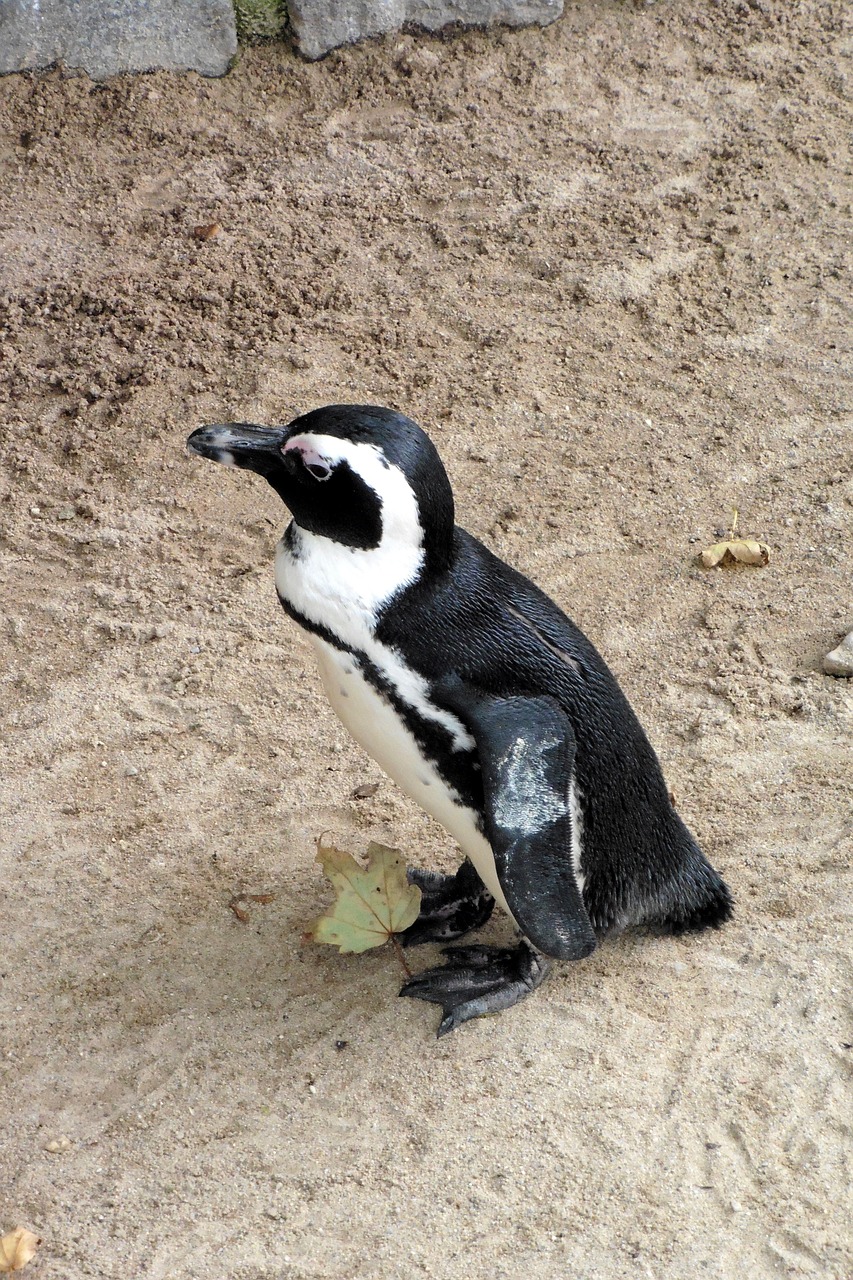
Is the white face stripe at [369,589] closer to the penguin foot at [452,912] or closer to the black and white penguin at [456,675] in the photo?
the black and white penguin at [456,675]

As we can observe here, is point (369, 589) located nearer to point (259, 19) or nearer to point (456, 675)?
point (456, 675)

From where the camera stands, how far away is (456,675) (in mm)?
2143

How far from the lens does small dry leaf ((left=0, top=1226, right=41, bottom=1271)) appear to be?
200 centimetres

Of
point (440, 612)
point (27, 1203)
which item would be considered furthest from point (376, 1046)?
point (440, 612)

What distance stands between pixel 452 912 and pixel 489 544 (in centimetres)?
127

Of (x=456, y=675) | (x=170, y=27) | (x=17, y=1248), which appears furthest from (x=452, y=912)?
(x=170, y=27)

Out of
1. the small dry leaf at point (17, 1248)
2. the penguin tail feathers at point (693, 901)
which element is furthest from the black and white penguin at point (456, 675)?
the small dry leaf at point (17, 1248)

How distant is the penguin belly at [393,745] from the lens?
2178 millimetres

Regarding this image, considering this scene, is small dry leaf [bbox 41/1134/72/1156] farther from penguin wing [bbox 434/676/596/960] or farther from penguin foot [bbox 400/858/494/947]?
penguin wing [bbox 434/676/596/960]

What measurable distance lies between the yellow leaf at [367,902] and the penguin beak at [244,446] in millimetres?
754

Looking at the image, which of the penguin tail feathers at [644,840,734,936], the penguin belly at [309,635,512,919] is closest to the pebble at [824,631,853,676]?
the penguin tail feathers at [644,840,734,936]

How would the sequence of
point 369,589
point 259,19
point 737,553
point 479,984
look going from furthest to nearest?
point 259,19, point 737,553, point 479,984, point 369,589

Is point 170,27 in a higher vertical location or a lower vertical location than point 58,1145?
higher

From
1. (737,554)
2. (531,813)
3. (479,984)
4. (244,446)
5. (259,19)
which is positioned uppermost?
(244,446)
